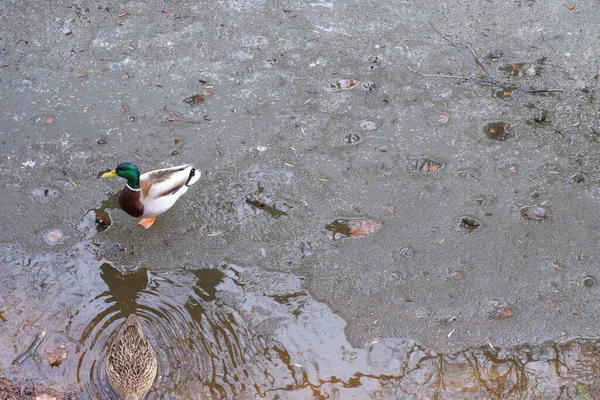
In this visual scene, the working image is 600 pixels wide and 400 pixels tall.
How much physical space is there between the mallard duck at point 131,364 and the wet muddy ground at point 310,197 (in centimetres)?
14

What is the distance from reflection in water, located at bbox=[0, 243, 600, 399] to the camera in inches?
145

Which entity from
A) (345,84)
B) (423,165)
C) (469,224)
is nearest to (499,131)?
(423,165)

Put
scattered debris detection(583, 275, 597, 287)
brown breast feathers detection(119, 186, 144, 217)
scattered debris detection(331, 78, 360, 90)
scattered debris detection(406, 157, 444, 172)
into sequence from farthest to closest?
scattered debris detection(331, 78, 360, 90), scattered debris detection(406, 157, 444, 172), brown breast feathers detection(119, 186, 144, 217), scattered debris detection(583, 275, 597, 287)

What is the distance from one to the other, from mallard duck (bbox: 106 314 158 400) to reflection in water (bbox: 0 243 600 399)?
12 centimetres

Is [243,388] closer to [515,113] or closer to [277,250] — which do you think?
[277,250]

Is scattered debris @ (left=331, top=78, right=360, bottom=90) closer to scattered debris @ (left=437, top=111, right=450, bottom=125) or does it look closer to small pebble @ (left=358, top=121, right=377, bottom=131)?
small pebble @ (left=358, top=121, right=377, bottom=131)

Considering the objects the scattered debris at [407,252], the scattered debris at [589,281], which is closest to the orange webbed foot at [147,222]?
the scattered debris at [407,252]

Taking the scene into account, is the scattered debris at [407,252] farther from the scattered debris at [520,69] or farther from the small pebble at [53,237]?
the small pebble at [53,237]

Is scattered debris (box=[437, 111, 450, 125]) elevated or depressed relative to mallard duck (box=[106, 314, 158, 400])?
elevated

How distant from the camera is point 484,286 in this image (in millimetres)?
4070

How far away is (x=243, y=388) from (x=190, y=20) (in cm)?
378

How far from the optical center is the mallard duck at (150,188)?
4137 mm

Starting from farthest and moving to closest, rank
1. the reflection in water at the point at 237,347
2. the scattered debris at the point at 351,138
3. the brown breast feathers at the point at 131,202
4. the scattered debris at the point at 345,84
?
the scattered debris at the point at 345,84 < the scattered debris at the point at 351,138 < the brown breast feathers at the point at 131,202 < the reflection in water at the point at 237,347

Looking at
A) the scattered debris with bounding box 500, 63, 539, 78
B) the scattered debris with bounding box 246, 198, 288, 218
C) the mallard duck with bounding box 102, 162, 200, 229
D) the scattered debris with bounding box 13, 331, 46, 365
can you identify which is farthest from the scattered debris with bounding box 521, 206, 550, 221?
the scattered debris with bounding box 13, 331, 46, 365
